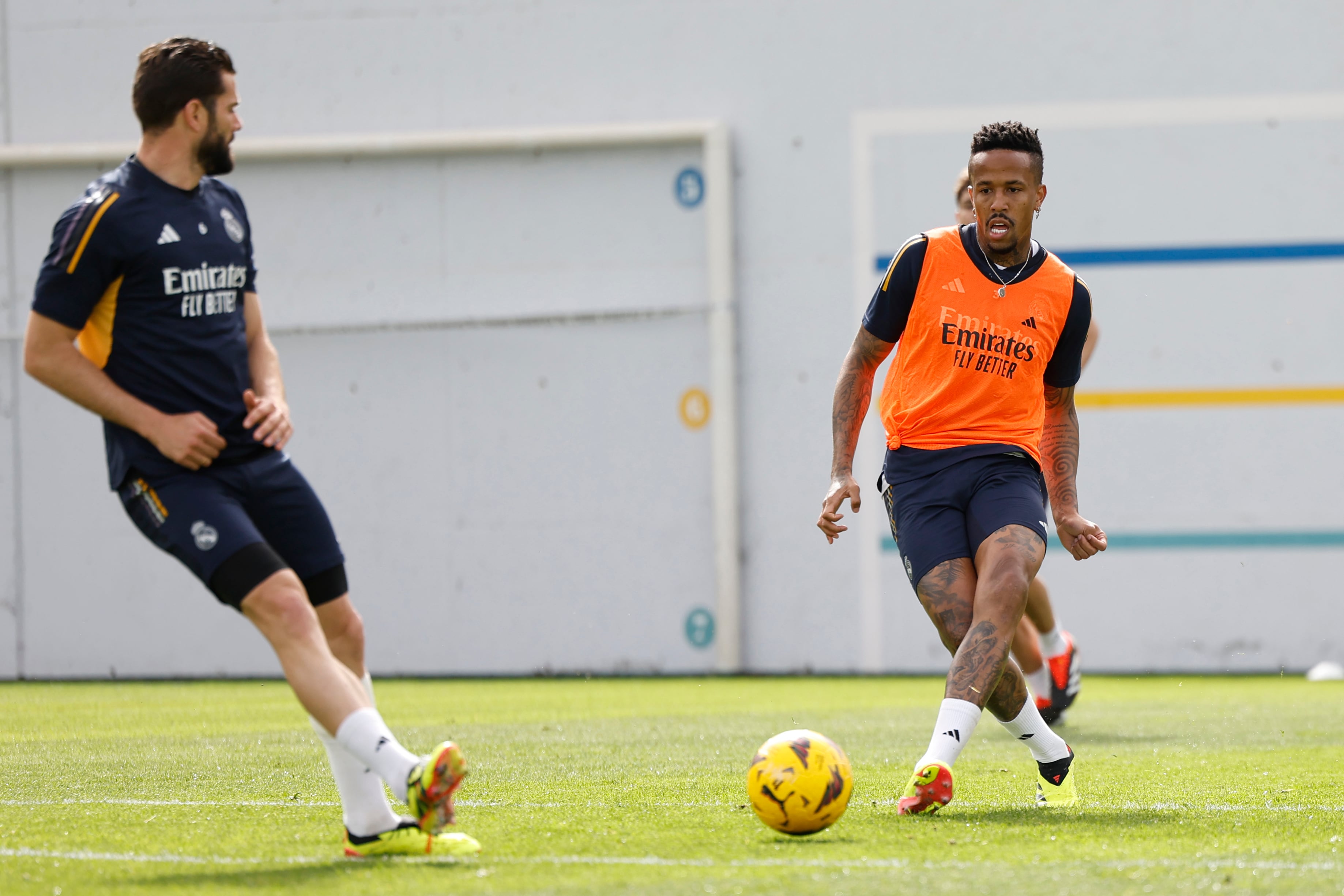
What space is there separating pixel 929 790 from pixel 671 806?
2.91 ft

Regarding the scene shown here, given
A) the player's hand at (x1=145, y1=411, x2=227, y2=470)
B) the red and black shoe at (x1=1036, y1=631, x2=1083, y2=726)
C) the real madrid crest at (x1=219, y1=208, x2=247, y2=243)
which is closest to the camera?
the player's hand at (x1=145, y1=411, x2=227, y2=470)

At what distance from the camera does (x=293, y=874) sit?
340cm

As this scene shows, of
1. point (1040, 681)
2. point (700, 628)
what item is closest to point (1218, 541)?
point (700, 628)

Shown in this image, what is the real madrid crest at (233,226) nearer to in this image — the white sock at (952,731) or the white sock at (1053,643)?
the white sock at (952,731)

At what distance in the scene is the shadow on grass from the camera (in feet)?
10.7

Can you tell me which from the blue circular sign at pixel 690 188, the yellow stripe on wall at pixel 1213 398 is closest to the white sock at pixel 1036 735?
the yellow stripe on wall at pixel 1213 398

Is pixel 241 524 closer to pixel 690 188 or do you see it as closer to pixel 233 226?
pixel 233 226

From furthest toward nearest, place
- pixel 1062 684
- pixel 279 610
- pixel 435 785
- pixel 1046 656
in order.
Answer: pixel 1046 656 < pixel 1062 684 < pixel 279 610 < pixel 435 785

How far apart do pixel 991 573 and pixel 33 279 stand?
34.4 feet

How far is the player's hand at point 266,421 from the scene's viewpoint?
377 centimetres

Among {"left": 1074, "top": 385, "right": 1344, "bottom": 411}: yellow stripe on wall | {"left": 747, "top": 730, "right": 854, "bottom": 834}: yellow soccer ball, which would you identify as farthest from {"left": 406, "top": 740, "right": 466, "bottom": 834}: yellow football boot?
{"left": 1074, "top": 385, "right": 1344, "bottom": 411}: yellow stripe on wall

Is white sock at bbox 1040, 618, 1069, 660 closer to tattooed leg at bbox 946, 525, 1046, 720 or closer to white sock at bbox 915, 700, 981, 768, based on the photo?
tattooed leg at bbox 946, 525, 1046, 720

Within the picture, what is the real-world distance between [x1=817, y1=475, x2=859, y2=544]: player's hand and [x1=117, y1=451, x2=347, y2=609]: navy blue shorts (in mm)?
1357

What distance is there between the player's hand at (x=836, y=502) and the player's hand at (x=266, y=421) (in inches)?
58.3
